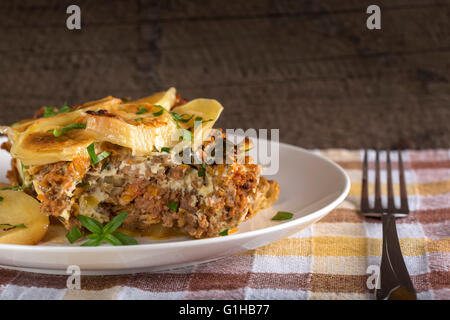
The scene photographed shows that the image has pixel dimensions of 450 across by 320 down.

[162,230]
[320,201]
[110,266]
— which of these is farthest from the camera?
[320,201]

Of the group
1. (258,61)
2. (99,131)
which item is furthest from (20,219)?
(258,61)

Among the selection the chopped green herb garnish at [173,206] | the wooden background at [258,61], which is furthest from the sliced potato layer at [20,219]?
the wooden background at [258,61]

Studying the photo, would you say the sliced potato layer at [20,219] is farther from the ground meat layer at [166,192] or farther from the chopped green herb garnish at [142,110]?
the chopped green herb garnish at [142,110]

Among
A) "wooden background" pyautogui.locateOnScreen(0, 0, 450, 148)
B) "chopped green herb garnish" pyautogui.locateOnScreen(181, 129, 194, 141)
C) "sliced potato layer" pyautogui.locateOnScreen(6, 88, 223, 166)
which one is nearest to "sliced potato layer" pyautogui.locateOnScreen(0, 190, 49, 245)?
"sliced potato layer" pyautogui.locateOnScreen(6, 88, 223, 166)

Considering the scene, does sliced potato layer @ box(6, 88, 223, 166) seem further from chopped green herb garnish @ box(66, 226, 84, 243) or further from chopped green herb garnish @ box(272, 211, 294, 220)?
chopped green herb garnish @ box(272, 211, 294, 220)

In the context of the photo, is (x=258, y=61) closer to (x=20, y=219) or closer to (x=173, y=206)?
(x=173, y=206)

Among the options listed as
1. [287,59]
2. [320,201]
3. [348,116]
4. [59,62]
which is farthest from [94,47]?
[320,201]

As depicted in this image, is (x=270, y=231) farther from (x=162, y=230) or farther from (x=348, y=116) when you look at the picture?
(x=348, y=116)
